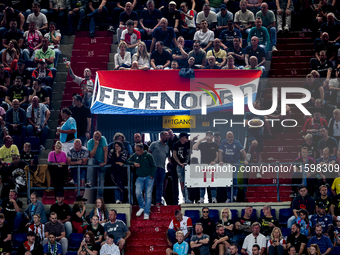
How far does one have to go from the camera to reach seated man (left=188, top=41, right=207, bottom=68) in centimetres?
2031

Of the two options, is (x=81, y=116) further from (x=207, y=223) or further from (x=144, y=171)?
(x=207, y=223)

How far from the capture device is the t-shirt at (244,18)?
22.6 metres

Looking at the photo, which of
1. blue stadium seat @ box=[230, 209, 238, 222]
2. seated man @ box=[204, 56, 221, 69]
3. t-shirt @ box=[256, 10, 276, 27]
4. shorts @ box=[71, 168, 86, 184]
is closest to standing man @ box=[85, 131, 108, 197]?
shorts @ box=[71, 168, 86, 184]

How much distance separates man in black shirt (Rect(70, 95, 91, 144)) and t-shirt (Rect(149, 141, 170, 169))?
2172 mm

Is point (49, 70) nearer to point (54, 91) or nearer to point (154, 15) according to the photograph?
point (54, 91)

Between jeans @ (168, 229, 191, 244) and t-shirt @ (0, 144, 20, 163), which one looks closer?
jeans @ (168, 229, 191, 244)

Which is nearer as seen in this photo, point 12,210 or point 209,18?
point 12,210

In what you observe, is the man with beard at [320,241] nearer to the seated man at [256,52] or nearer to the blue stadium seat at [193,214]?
the blue stadium seat at [193,214]

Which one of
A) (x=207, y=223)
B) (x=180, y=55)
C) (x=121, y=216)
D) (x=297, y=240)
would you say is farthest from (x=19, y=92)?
(x=297, y=240)

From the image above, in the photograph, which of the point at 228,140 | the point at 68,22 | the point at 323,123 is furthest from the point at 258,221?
the point at 68,22

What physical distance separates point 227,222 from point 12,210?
5.32m

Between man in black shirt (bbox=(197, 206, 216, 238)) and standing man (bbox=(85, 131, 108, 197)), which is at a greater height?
standing man (bbox=(85, 131, 108, 197))

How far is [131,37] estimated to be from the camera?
70.8 feet

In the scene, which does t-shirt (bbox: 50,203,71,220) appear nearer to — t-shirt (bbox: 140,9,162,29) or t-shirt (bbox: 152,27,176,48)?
t-shirt (bbox: 152,27,176,48)
